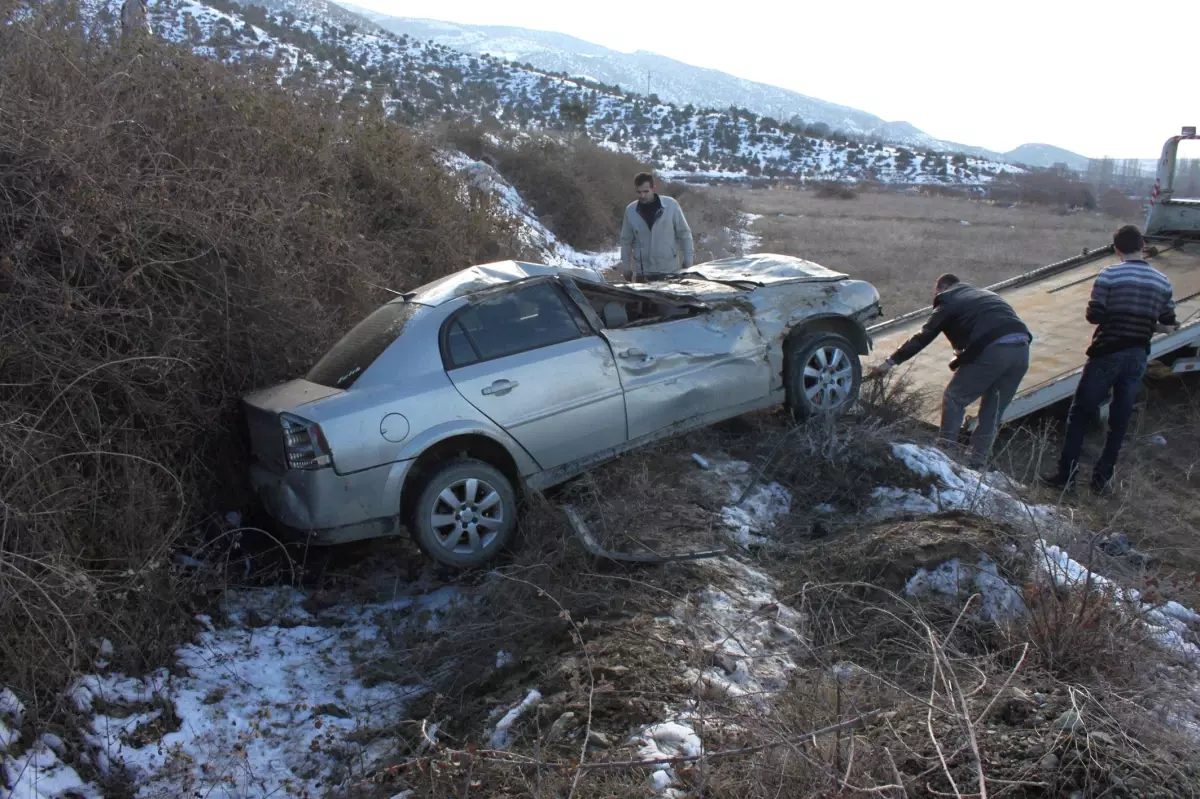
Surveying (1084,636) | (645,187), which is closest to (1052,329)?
(645,187)

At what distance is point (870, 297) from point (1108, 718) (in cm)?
402

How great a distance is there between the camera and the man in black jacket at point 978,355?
630 cm

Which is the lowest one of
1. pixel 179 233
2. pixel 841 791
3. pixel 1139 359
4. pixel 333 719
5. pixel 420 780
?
pixel 333 719

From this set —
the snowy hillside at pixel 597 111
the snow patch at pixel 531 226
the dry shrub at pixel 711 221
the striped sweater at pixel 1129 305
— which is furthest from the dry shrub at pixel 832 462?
the snowy hillside at pixel 597 111

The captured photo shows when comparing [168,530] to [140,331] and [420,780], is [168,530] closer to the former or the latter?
[140,331]

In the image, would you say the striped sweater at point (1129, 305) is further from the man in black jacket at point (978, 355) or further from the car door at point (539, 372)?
the car door at point (539, 372)

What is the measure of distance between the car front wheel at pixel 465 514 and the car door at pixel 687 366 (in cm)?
102

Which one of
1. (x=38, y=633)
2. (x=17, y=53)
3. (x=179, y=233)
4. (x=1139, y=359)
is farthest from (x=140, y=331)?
(x=1139, y=359)

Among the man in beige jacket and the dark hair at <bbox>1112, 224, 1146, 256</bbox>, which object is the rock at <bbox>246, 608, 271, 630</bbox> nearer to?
the man in beige jacket

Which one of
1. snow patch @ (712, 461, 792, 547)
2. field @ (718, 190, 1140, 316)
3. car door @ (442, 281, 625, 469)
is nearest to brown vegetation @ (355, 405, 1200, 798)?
snow patch @ (712, 461, 792, 547)

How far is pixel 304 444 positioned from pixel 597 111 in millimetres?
59047

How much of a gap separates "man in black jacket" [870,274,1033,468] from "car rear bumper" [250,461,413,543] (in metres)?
3.84

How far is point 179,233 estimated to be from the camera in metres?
5.31

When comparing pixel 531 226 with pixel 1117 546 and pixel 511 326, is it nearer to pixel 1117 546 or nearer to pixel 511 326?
pixel 511 326
